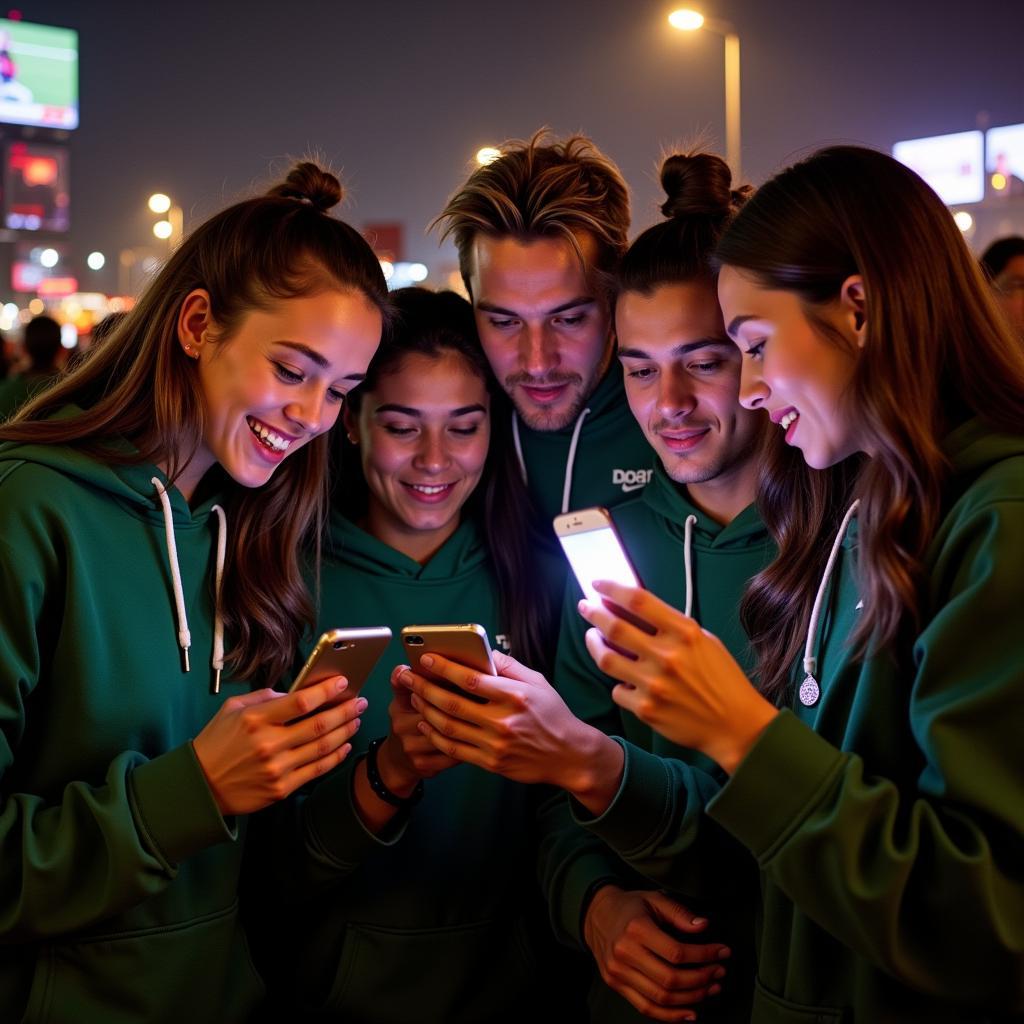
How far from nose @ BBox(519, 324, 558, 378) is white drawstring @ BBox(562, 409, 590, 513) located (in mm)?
240

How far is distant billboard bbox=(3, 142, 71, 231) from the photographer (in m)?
27.4

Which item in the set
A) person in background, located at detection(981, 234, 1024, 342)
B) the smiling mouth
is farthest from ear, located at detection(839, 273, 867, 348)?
person in background, located at detection(981, 234, 1024, 342)

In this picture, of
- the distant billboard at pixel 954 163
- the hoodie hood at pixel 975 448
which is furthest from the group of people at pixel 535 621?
the distant billboard at pixel 954 163

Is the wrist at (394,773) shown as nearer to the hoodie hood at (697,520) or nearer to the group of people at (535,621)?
the group of people at (535,621)

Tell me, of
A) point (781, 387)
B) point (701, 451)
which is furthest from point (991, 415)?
point (701, 451)

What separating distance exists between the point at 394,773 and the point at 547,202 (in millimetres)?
1965

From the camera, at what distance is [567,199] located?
152 inches

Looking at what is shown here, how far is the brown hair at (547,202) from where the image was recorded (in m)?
3.85

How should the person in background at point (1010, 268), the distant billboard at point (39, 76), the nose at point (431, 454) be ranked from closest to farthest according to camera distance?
the nose at point (431, 454) < the person in background at point (1010, 268) < the distant billboard at point (39, 76)

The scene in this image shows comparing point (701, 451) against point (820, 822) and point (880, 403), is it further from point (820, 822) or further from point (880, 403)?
point (820, 822)

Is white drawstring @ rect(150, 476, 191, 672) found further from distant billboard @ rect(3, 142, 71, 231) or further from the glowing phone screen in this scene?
distant billboard @ rect(3, 142, 71, 231)

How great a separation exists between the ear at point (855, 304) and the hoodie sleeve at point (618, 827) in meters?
1.13

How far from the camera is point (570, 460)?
385 cm

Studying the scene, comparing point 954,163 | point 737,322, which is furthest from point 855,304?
point 954,163
